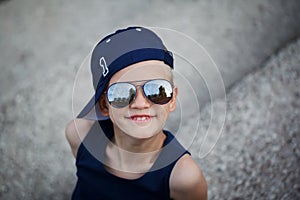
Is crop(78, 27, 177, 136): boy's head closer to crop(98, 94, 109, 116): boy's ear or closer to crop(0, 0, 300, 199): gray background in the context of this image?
crop(98, 94, 109, 116): boy's ear

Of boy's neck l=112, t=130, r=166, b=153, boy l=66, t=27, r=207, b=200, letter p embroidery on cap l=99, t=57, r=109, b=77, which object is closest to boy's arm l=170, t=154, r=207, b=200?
boy l=66, t=27, r=207, b=200

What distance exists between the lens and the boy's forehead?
1771 millimetres

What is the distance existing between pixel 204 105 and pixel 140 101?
6.64 feet

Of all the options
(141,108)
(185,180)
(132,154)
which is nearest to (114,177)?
(132,154)

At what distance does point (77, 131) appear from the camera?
2389mm

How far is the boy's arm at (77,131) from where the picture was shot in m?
2.35

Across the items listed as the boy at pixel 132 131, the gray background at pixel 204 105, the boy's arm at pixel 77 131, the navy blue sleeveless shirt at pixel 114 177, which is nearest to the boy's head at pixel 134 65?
the boy at pixel 132 131

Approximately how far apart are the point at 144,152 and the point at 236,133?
158cm

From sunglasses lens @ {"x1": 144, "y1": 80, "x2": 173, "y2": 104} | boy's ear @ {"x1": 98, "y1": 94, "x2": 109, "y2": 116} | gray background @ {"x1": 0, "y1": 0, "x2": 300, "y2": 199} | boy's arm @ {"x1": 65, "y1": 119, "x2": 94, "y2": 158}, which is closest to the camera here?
sunglasses lens @ {"x1": 144, "y1": 80, "x2": 173, "y2": 104}

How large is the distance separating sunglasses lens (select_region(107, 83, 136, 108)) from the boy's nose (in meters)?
0.02

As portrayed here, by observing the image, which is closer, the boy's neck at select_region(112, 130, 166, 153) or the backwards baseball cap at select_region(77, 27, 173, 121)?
the backwards baseball cap at select_region(77, 27, 173, 121)

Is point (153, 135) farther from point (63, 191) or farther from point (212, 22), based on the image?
point (212, 22)

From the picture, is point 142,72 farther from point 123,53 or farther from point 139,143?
point 139,143

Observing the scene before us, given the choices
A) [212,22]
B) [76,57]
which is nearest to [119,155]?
[76,57]
